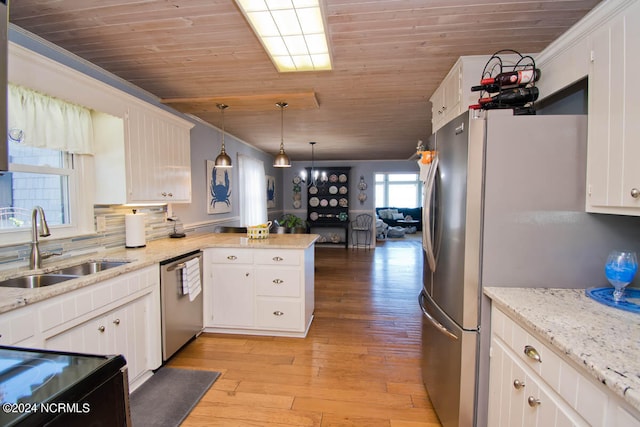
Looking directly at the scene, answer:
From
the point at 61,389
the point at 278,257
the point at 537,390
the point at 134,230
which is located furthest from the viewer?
the point at 278,257

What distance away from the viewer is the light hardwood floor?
5.82 ft

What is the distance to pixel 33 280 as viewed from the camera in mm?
1669

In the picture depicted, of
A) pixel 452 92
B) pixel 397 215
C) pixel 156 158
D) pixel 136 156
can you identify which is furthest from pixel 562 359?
pixel 397 215

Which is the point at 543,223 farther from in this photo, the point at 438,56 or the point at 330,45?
the point at 330,45

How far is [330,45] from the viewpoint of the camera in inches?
78.7

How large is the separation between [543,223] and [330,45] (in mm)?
1690

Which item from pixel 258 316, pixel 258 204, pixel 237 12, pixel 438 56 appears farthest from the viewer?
pixel 258 204

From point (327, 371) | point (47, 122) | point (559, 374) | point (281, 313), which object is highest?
point (47, 122)

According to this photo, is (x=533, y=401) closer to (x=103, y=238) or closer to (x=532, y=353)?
(x=532, y=353)

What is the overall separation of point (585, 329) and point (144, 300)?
8.08 ft

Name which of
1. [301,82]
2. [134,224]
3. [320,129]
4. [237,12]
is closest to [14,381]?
[237,12]

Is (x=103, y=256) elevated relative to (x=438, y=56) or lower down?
lower down

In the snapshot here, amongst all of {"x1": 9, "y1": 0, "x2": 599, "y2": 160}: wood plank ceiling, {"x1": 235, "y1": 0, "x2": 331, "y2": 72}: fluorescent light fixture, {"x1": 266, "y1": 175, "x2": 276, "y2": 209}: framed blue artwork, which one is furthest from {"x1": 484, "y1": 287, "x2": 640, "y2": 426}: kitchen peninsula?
{"x1": 266, "y1": 175, "x2": 276, "y2": 209}: framed blue artwork

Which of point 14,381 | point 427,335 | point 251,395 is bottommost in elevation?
point 251,395
